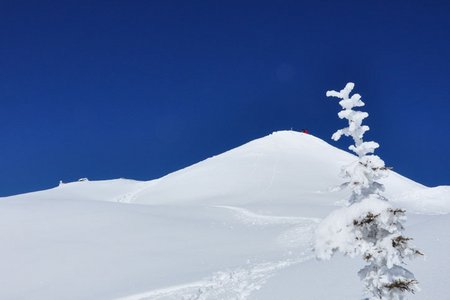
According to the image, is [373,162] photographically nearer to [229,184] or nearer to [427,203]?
[427,203]

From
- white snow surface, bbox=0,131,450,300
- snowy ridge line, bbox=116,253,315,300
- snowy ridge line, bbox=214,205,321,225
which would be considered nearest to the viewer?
white snow surface, bbox=0,131,450,300

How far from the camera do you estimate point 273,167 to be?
75125 millimetres

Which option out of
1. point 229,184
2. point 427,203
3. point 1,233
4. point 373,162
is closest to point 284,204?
point 427,203

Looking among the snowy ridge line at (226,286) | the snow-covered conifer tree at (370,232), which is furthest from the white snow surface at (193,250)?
the snow-covered conifer tree at (370,232)

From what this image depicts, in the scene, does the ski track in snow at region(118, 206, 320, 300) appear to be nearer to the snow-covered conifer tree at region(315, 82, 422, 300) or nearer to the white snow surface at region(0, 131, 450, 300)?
the white snow surface at region(0, 131, 450, 300)

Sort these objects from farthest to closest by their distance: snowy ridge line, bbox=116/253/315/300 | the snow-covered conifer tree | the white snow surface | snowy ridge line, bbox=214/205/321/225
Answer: snowy ridge line, bbox=214/205/321/225
snowy ridge line, bbox=116/253/315/300
the white snow surface
the snow-covered conifer tree

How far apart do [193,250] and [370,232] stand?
1940 centimetres

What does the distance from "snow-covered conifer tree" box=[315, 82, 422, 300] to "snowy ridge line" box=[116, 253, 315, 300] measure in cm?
858

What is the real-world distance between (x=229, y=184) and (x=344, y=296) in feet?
172

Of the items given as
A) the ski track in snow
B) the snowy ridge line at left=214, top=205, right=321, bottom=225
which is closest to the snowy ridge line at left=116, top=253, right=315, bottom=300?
the ski track in snow

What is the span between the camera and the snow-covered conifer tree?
877 cm

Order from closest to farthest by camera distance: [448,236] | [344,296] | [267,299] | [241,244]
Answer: [344,296] → [267,299] → [448,236] → [241,244]

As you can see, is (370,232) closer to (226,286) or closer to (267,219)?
(226,286)

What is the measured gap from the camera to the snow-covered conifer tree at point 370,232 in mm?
8766
